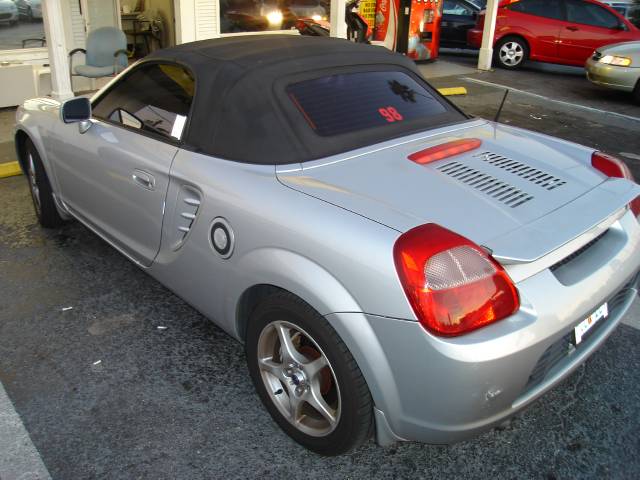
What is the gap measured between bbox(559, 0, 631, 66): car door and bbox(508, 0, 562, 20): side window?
200mm

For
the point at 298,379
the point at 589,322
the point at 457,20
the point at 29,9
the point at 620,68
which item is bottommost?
the point at 298,379

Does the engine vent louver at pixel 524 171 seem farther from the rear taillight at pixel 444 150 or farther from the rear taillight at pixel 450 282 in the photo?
the rear taillight at pixel 450 282

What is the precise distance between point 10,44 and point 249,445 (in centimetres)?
809

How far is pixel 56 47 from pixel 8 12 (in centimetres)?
142

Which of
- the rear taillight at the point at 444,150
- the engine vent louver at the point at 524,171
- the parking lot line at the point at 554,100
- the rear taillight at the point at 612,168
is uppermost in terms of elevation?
the rear taillight at the point at 444,150

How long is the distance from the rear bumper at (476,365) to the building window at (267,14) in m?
9.07

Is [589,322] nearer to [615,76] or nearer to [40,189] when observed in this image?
[40,189]

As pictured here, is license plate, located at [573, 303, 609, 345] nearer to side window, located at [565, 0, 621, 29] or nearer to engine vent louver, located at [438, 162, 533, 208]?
engine vent louver, located at [438, 162, 533, 208]

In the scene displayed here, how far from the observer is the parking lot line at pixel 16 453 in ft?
7.81

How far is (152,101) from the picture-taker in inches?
131

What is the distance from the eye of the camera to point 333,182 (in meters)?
2.45

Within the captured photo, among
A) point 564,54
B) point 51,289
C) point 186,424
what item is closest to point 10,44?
point 51,289

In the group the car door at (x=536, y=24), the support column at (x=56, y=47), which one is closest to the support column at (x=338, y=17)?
the support column at (x=56, y=47)

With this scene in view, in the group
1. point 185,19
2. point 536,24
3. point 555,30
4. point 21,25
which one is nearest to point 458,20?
point 536,24
